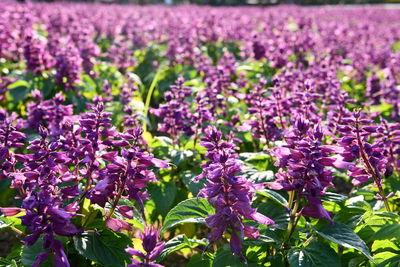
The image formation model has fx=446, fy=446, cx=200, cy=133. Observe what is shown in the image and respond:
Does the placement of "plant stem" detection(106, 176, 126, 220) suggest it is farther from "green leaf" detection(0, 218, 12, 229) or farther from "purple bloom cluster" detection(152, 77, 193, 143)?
"purple bloom cluster" detection(152, 77, 193, 143)

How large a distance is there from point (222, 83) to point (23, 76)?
112 inches

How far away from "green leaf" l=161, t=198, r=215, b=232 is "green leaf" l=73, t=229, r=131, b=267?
1.04ft

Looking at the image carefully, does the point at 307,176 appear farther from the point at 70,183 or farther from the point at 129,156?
the point at 70,183

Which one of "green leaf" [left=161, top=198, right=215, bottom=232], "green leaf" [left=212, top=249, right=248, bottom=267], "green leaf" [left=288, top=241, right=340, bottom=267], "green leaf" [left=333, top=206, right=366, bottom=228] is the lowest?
"green leaf" [left=212, top=249, right=248, bottom=267]

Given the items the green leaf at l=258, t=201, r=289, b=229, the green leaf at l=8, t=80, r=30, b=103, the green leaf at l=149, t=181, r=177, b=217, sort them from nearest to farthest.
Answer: the green leaf at l=258, t=201, r=289, b=229 < the green leaf at l=149, t=181, r=177, b=217 < the green leaf at l=8, t=80, r=30, b=103

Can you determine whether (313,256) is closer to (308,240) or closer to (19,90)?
(308,240)

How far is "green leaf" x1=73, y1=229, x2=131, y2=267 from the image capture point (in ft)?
9.50

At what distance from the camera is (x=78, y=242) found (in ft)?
9.61

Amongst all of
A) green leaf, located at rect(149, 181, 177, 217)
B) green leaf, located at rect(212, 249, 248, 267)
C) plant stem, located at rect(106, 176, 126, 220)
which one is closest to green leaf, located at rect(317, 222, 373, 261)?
green leaf, located at rect(212, 249, 248, 267)

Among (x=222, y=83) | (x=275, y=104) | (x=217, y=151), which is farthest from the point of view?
(x=222, y=83)

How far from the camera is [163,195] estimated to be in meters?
4.20

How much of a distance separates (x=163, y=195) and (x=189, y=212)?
3.75 ft

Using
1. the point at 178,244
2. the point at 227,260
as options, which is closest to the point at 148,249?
the point at 227,260

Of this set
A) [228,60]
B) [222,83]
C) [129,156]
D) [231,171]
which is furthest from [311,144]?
[228,60]
